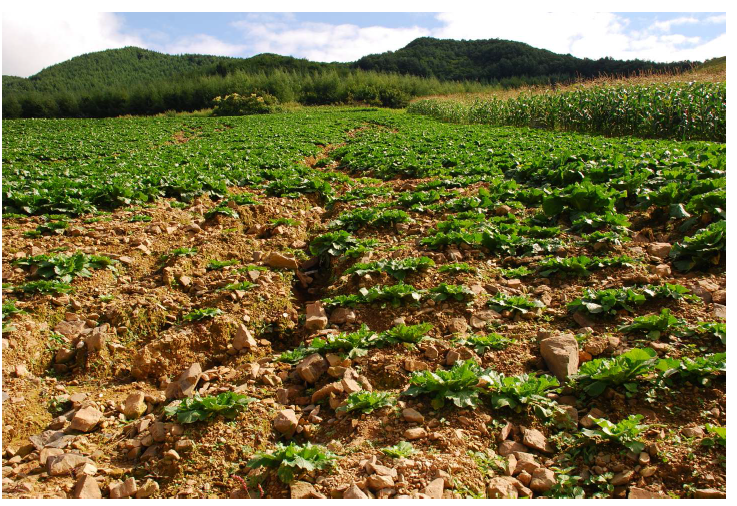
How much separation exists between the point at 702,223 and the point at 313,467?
5.72 metres

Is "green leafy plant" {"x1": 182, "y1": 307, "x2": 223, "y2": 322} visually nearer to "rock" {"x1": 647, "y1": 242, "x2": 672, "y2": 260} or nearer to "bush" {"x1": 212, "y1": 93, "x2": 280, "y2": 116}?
"rock" {"x1": 647, "y1": 242, "x2": 672, "y2": 260}

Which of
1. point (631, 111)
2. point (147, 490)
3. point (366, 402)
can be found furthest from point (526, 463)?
point (631, 111)

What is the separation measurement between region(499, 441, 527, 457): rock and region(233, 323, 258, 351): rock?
2.65 metres

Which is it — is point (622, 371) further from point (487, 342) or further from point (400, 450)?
point (400, 450)

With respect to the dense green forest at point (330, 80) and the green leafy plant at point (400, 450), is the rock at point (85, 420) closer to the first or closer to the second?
the green leafy plant at point (400, 450)

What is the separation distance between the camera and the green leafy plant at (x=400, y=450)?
2.69 metres

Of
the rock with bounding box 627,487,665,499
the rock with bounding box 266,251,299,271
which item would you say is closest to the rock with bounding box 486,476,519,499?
the rock with bounding box 627,487,665,499

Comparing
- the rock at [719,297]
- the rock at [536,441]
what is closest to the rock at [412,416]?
the rock at [536,441]

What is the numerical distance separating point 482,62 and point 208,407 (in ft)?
286

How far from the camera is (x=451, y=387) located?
3154mm

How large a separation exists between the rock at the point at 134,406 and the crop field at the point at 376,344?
0.02m

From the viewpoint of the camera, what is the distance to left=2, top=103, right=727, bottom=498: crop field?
2.68m

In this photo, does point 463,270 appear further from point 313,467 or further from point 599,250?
point 313,467

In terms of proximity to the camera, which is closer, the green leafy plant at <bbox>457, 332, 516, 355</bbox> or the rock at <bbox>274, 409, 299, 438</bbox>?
the rock at <bbox>274, 409, 299, 438</bbox>
